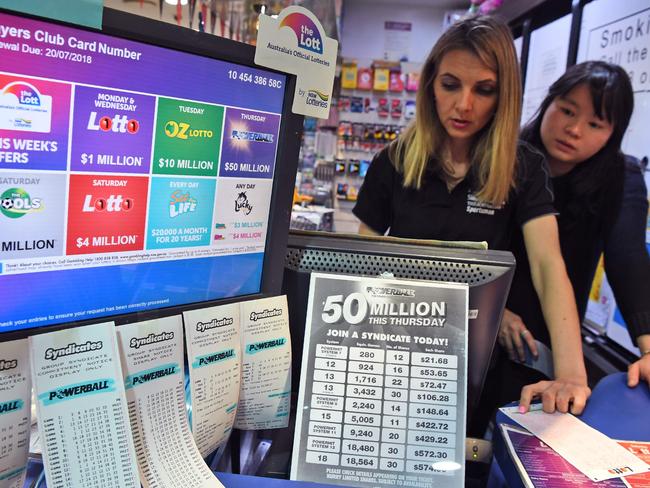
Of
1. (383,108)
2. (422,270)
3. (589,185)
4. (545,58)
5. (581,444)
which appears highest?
(545,58)

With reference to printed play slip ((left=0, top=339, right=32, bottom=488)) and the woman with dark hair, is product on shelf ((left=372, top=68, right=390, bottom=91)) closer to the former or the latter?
the woman with dark hair

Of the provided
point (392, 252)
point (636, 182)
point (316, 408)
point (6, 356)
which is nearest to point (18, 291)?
point (6, 356)

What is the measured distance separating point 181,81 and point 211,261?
24cm

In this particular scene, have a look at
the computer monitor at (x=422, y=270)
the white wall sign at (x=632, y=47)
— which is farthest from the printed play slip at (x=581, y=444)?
the white wall sign at (x=632, y=47)

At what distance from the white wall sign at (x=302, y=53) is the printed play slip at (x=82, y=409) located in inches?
15.9

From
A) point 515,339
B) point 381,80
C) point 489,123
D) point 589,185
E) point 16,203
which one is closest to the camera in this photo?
point 16,203

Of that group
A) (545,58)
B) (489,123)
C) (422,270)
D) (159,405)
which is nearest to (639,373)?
(422,270)

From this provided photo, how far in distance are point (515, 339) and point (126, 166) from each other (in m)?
0.87

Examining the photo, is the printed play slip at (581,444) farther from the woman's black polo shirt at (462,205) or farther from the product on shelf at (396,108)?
the product on shelf at (396,108)

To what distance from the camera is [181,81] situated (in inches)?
24.5

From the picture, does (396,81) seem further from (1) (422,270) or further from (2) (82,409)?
(2) (82,409)

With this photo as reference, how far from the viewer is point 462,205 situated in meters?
1.48

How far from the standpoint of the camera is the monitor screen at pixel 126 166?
535 mm

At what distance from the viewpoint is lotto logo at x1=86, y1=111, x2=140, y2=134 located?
57cm
